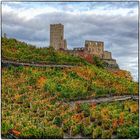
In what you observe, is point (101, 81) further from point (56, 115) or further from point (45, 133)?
point (45, 133)

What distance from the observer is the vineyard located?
7996 millimetres

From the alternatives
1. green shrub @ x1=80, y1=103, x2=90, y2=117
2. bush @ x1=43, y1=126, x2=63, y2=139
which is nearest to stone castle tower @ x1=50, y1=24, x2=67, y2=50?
green shrub @ x1=80, y1=103, x2=90, y2=117

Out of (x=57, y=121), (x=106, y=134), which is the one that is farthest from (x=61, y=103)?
(x=106, y=134)

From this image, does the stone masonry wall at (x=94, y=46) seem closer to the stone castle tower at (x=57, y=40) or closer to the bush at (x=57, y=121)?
the stone castle tower at (x=57, y=40)

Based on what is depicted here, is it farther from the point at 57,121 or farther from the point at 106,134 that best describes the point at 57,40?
the point at 106,134

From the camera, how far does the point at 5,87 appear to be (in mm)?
9266

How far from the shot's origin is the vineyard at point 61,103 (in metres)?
8.00

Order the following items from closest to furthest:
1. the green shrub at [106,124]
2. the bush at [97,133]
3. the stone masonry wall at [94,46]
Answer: the bush at [97,133] < the green shrub at [106,124] < the stone masonry wall at [94,46]

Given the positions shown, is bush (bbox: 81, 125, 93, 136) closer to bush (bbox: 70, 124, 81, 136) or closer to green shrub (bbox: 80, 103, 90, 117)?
bush (bbox: 70, 124, 81, 136)

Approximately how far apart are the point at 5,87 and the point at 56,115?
3.78ft

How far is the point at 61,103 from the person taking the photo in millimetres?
9461

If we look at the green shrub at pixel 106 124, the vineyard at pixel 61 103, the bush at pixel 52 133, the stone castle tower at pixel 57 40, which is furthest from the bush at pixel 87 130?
the stone castle tower at pixel 57 40

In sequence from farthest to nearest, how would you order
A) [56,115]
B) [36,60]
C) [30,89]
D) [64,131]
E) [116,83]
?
[36,60]
[116,83]
[30,89]
[56,115]
[64,131]

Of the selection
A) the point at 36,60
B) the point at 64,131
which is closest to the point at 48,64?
the point at 36,60
